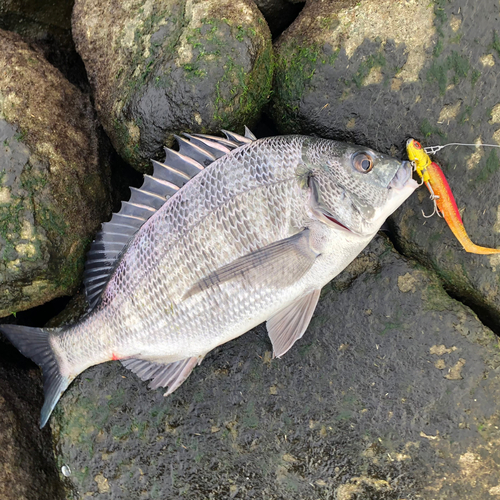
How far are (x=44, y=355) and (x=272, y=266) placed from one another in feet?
5.22

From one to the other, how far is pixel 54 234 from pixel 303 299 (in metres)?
1.58

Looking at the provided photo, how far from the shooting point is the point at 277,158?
227 centimetres

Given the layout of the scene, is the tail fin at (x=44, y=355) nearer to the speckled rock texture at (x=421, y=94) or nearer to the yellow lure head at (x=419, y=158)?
the speckled rock texture at (x=421, y=94)

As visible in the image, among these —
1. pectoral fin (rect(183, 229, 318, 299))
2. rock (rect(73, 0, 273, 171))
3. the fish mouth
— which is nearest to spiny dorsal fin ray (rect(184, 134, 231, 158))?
rock (rect(73, 0, 273, 171))

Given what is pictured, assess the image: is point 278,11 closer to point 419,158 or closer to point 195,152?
point 195,152

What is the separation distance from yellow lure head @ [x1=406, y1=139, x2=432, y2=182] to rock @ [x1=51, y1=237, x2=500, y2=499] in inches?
20.2

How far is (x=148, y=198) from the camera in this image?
2451mm

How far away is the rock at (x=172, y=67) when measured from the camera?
2.38 metres

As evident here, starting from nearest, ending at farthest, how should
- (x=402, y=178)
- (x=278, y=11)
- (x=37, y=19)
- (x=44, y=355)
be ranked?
(x=402, y=178) → (x=44, y=355) → (x=278, y=11) → (x=37, y=19)

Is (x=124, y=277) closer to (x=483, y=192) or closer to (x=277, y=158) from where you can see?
(x=277, y=158)

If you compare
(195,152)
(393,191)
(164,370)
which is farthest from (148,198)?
(393,191)

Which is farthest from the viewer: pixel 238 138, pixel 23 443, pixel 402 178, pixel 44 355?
pixel 23 443

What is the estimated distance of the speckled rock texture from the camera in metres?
2.36

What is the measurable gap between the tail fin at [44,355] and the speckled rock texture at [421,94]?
Result: 2.17 meters
